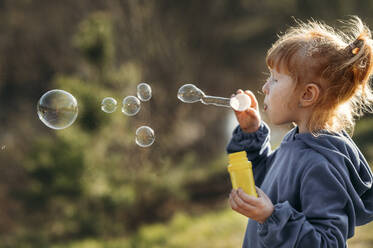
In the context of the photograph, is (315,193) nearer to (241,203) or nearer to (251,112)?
(241,203)

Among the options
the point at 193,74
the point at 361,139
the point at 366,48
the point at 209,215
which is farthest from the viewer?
the point at 361,139

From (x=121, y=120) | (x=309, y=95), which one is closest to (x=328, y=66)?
(x=309, y=95)

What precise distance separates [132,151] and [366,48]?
3482 millimetres

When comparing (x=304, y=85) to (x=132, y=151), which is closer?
(x=304, y=85)

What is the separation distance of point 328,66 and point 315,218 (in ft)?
1.30

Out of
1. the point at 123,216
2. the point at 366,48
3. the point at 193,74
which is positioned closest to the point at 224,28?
the point at 193,74

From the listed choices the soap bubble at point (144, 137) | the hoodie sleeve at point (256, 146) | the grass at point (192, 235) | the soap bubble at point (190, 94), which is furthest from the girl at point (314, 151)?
the grass at point (192, 235)

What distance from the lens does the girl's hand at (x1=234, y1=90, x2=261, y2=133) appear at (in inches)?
53.2

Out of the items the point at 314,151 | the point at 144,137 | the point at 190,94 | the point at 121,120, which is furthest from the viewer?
the point at 121,120

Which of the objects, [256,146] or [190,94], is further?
[190,94]

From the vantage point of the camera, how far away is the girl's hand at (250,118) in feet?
4.43

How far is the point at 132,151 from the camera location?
4.41 meters

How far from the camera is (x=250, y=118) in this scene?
1.37 metres

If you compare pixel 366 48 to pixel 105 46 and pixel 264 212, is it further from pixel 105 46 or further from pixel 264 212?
pixel 105 46
